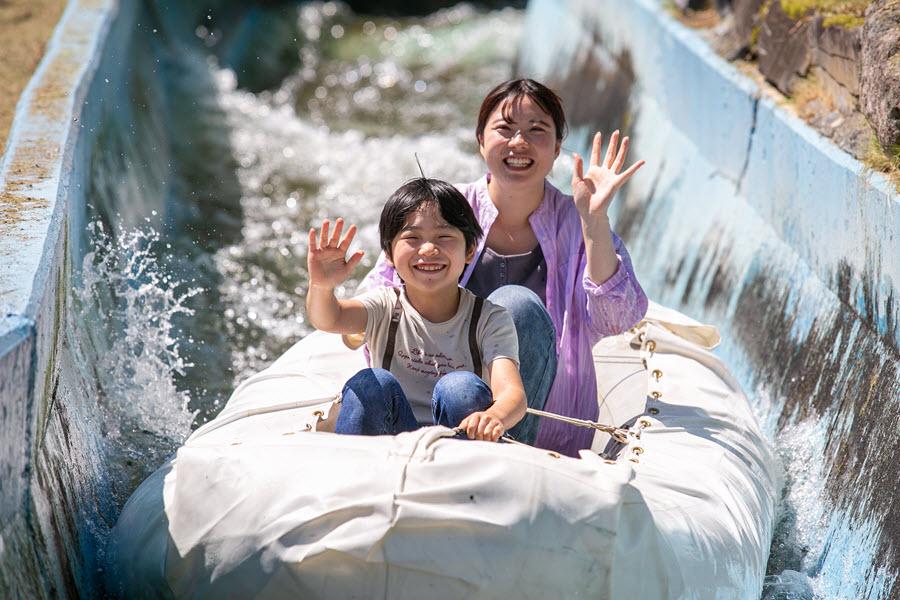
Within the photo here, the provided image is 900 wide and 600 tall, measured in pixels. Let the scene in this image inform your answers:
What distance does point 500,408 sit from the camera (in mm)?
2855

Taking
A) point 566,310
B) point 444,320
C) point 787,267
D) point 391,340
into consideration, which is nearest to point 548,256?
point 566,310

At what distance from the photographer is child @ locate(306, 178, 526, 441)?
9.53ft

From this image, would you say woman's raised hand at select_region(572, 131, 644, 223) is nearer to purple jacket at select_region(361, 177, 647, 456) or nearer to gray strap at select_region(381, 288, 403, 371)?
purple jacket at select_region(361, 177, 647, 456)

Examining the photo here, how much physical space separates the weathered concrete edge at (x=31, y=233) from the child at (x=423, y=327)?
2.16ft

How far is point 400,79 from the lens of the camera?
1088 centimetres

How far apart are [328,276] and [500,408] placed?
0.53 meters

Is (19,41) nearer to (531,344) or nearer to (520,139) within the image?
(520,139)

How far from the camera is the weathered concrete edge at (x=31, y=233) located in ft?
7.81

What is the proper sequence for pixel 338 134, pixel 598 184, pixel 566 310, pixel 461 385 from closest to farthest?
pixel 461 385 → pixel 598 184 → pixel 566 310 → pixel 338 134

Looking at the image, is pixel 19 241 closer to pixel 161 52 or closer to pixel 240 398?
pixel 240 398

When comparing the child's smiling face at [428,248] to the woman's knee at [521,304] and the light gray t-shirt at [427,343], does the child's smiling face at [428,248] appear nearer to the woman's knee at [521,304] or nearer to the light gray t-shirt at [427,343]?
the light gray t-shirt at [427,343]

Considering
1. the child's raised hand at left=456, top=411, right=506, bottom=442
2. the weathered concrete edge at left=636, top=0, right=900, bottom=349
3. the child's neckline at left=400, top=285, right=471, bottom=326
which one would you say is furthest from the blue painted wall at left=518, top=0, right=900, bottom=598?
the child's neckline at left=400, top=285, right=471, bottom=326

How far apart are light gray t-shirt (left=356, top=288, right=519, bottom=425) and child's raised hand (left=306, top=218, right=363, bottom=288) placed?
0.15m

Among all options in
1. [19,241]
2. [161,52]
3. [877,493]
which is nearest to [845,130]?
[877,493]
